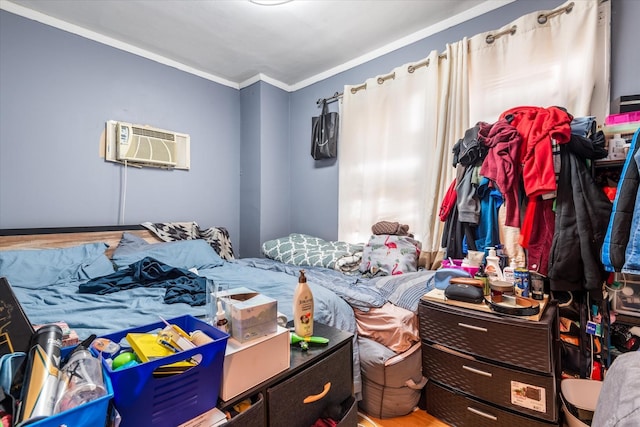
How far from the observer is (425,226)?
87.4 inches

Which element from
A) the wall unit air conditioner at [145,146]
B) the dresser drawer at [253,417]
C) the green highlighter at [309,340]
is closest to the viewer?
the dresser drawer at [253,417]

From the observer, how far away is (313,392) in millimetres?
943

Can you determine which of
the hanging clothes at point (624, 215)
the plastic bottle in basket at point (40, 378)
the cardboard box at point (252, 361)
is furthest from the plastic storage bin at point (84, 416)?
the hanging clothes at point (624, 215)

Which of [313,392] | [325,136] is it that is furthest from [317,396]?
[325,136]

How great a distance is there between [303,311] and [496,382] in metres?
0.98

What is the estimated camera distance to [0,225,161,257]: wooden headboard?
2031mm

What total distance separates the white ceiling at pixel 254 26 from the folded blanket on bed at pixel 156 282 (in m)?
1.81

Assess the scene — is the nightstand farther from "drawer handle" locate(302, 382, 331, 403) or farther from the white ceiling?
the white ceiling

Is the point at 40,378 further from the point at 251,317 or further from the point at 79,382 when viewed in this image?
the point at 251,317

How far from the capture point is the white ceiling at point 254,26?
2.08 m

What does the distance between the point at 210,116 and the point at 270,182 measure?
939 mm

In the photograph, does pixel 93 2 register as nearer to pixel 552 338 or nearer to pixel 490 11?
pixel 490 11

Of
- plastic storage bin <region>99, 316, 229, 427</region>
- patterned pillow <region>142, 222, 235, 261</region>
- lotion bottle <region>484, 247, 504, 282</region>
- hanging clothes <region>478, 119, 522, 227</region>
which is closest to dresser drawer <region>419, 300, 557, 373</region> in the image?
lotion bottle <region>484, 247, 504, 282</region>

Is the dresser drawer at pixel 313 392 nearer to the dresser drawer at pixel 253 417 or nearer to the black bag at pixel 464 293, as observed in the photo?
the dresser drawer at pixel 253 417
